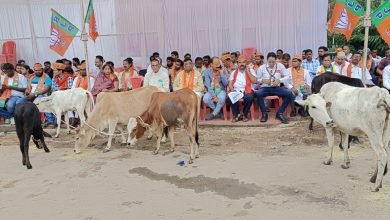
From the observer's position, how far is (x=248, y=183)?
5531mm

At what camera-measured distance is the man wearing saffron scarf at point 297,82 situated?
9.77 meters

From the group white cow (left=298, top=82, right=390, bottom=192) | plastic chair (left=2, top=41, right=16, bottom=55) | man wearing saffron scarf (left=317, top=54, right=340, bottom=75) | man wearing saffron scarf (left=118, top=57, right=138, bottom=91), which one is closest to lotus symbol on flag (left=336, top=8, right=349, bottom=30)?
man wearing saffron scarf (left=317, top=54, right=340, bottom=75)

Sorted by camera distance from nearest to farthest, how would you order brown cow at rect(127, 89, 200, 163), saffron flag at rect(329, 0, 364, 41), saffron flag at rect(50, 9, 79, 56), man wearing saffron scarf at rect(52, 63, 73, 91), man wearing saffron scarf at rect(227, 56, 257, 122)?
brown cow at rect(127, 89, 200, 163)
saffron flag at rect(329, 0, 364, 41)
saffron flag at rect(50, 9, 79, 56)
man wearing saffron scarf at rect(227, 56, 257, 122)
man wearing saffron scarf at rect(52, 63, 73, 91)

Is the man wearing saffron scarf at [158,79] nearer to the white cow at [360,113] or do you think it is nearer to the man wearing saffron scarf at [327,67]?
the man wearing saffron scarf at [327,67]

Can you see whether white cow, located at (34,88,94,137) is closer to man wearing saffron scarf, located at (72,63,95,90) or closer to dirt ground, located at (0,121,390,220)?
man wearing saffron scarf, located at (72,63,95,90)

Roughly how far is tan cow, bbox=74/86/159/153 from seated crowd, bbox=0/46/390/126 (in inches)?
39.5

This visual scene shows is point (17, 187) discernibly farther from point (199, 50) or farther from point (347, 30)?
point (199, 50)

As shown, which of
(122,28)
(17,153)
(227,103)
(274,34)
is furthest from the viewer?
(122,28)

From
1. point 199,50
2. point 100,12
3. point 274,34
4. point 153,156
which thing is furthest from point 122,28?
point 153,156

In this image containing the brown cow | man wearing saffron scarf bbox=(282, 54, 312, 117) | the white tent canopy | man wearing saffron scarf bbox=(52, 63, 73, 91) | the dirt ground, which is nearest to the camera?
the dirt ground

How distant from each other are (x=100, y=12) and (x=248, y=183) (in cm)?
972

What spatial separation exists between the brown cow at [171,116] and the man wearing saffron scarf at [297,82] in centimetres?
363

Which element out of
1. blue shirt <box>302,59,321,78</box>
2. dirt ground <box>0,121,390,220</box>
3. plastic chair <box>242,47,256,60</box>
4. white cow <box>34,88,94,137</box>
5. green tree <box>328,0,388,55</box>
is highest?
green tree <box>328,0,388,55</box>

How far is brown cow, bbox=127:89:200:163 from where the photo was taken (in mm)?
6742
